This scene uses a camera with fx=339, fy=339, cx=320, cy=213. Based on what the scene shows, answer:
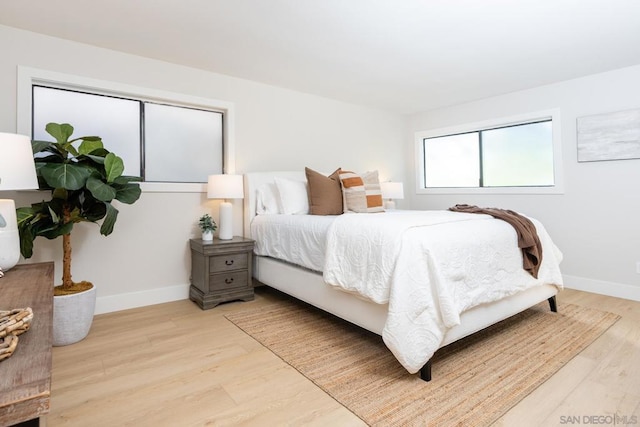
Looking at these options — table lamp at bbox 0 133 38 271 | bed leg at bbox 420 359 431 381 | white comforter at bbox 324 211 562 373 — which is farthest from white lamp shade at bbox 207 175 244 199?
bed leg at bbox 420 359 431 381

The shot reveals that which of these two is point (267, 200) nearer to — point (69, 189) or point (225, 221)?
point (225, 221)

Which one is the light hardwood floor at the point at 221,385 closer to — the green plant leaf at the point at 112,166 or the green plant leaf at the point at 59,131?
the green plant leaf at the point at 112,166

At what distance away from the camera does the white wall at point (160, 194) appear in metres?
2.66

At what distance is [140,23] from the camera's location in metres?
2.48

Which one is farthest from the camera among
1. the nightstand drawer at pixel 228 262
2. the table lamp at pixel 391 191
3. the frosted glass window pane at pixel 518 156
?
the table lamp at pixel 391 191

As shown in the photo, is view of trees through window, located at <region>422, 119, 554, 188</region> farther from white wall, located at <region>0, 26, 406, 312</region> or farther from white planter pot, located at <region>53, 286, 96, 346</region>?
white planter pot, located at <region>53, 286, 96, 346</region>

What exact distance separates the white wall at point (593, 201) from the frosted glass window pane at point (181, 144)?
351 cm

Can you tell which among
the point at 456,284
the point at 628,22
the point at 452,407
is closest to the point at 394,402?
the point at 452,407

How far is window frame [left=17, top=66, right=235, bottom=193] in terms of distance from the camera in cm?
257

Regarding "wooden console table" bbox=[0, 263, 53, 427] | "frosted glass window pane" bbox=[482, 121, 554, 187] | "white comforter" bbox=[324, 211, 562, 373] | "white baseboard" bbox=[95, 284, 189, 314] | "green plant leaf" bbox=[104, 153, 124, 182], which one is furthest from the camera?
"frosted glass window pane" bbox=[482, 121, 554, 187]

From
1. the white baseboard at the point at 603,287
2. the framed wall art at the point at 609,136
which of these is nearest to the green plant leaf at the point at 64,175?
the framed wall art at the point at 609,136

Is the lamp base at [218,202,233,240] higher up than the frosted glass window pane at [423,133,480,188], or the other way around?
the frosted glass window pane at [423,133,480,188]

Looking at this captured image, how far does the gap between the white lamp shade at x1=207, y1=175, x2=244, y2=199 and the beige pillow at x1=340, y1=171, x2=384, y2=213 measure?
100 cm

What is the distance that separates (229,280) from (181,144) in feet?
4.80
